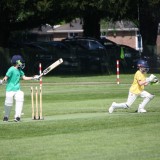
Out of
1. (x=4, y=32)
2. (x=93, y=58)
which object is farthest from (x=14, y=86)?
(x=4, y=32)

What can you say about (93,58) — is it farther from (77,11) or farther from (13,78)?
(13,78)

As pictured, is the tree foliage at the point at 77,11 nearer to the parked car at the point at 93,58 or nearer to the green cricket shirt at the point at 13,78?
the parked car at the point at 93,58

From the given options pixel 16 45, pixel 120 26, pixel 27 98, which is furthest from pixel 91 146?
pixel 120 26

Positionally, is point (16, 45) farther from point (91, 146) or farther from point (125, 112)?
point (91, 146)

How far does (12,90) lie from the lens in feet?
64.5

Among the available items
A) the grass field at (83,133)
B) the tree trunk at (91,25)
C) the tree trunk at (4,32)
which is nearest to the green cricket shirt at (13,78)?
the grass field at (83,133)

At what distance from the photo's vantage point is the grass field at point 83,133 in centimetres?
1402

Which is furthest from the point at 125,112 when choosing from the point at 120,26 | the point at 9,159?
the point at 120,26

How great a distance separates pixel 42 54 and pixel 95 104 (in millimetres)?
23501

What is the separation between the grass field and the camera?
1402 cm

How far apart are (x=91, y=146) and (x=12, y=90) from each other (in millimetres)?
5255

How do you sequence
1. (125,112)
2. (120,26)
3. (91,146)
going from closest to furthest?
1. (91,146)
2. (125,112)
3. (120,26)

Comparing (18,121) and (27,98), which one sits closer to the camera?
(18,121)

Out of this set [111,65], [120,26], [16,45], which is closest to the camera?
[111,65]
